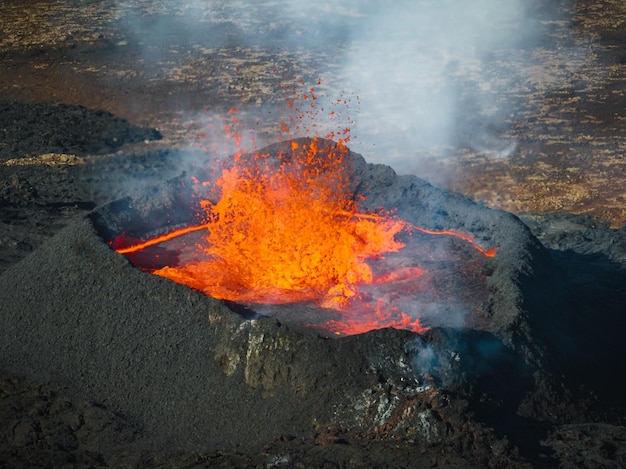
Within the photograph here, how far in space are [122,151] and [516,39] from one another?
353 inches

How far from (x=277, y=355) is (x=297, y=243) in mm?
1687

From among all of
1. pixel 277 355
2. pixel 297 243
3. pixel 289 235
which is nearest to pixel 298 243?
pixel 297 243

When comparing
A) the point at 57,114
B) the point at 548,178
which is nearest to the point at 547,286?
the point at 548,178

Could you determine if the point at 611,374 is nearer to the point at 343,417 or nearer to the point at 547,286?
the point at 547,286

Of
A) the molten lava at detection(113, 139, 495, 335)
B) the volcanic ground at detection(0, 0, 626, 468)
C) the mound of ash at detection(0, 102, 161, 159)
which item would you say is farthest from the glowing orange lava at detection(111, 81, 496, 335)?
the mound of ash at detection(0, 102, 161, 159)

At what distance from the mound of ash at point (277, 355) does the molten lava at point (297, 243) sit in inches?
8.4

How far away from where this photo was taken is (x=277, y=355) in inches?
217

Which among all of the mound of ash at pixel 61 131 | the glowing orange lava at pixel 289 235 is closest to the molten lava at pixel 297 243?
the glowing orange lava at pixel 289 235

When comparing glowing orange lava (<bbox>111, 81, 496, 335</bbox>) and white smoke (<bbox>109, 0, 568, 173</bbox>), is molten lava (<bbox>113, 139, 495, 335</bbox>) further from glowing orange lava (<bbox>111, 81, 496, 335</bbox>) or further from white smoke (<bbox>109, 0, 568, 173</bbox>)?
white smoke (<bbox>109, 0, 568, 173</bbox>)

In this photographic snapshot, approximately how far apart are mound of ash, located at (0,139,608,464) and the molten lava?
0.21 metres

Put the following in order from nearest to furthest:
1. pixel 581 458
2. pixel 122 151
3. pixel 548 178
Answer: pixel 581 458, pixel 548 178, pixel 122 151

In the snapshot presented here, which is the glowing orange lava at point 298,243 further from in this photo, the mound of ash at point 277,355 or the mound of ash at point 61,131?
the mound of ash at point 61,131

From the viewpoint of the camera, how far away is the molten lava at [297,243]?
6544mm

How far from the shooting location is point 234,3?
1928 cm
